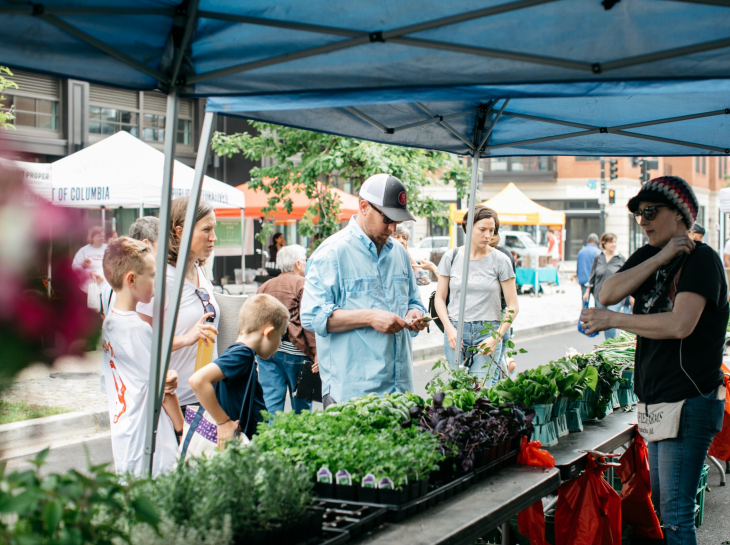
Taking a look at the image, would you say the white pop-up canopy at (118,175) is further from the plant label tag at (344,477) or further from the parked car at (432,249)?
the parked car at (432,249)

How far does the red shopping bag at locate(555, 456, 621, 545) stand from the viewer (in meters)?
3.30

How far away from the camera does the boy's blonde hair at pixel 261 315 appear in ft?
10.7

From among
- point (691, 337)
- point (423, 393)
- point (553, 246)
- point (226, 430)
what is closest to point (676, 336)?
point (691, 337)

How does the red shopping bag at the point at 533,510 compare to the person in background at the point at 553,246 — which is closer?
the red shopping bag at the point at 533,510

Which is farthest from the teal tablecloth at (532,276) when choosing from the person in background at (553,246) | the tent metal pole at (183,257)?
the tent metal pole at (183,257)

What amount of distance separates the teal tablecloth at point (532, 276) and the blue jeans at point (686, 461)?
19.2 metres

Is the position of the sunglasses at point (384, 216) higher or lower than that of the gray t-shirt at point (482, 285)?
higher

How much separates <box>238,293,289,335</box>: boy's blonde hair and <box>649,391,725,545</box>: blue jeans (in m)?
1.86

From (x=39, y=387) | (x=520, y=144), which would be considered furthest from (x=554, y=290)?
(x=39, y=387)

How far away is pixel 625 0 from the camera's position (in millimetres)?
2246

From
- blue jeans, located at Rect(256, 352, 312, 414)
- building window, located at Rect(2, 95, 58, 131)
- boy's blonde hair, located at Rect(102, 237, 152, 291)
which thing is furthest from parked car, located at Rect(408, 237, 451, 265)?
boy's blonde hair, located at Rect(102, 237, 152, 291)

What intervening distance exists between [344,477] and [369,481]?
8 cm

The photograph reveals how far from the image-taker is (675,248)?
3.04 meters

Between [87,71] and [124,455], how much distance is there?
5.26 ft
